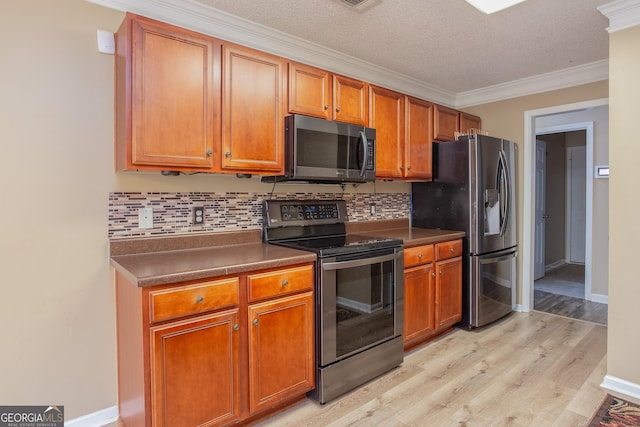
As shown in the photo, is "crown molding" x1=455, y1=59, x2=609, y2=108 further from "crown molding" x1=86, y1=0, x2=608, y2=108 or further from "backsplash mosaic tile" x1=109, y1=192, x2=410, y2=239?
"backsplash mosaic tile" x1=109, y1=192, x2=410, y2=239

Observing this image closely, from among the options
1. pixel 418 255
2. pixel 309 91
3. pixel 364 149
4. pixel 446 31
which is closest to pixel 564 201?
pixel 418 255

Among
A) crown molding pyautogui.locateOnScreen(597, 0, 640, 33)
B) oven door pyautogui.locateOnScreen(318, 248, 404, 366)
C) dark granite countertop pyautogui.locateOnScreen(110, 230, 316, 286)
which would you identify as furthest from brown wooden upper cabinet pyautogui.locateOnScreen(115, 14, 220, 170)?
crown molding pyautogui.locateOnScreen(597, 0, 640, 33)

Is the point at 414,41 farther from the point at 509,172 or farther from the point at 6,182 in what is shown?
the point at 6,182

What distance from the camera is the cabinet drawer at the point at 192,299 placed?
155 centimetres

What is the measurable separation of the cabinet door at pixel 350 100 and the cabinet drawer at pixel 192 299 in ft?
4.87

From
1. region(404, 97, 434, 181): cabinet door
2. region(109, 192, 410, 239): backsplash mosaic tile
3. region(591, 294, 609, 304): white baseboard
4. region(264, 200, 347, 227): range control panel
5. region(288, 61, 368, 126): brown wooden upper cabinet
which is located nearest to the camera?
region(109, 192, 410, 239): backsplash mosaic tile

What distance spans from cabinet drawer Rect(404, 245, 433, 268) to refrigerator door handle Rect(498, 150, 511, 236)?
3.16 ft

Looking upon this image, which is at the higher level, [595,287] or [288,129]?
[288,129]

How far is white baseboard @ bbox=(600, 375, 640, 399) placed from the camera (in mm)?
2213

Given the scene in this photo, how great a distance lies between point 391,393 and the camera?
2262mm

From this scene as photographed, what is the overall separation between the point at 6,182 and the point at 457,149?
3.17 meters

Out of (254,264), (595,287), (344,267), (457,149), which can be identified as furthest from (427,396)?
(595,287)

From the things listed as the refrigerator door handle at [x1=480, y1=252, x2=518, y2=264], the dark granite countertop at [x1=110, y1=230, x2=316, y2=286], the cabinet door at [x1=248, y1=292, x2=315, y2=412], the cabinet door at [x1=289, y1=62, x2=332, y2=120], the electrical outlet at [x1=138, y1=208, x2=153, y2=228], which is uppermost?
the cabinet door at [x1=289, y1=62, x2=332, y2=120]

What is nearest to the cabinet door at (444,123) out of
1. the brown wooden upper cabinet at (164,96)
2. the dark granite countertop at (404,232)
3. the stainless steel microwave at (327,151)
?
the dark granite countertop at (404,232)
